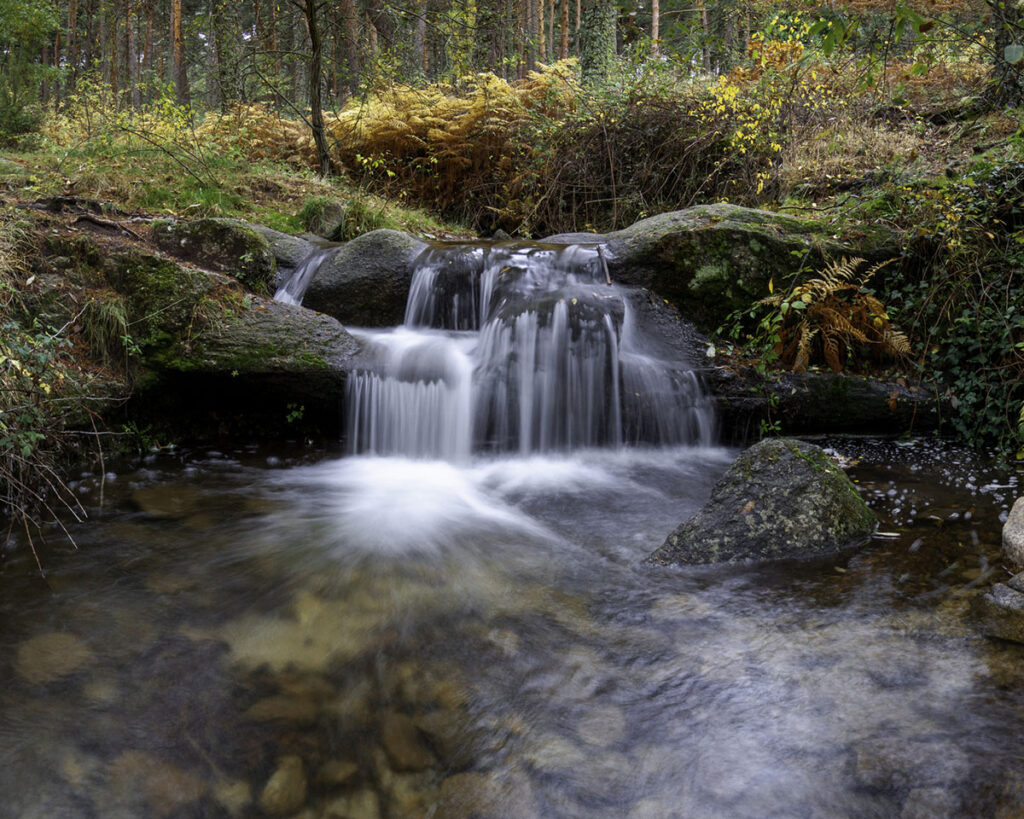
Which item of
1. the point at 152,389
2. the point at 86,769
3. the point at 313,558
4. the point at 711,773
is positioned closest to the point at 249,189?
the point at 152,389

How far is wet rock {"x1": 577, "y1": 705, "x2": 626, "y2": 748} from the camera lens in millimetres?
2463

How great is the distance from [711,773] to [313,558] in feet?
8.16

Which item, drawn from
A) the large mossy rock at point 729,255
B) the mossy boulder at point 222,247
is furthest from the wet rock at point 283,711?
the mossy boulder at point 222,247

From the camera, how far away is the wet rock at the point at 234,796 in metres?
2.19

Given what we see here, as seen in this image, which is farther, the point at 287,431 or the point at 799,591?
the point at 287,431

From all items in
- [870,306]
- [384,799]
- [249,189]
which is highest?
[249,189]

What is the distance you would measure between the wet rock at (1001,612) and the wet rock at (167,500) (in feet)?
14.8

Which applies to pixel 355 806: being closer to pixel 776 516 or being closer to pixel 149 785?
pixel 149 785

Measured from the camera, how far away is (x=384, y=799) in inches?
88.0

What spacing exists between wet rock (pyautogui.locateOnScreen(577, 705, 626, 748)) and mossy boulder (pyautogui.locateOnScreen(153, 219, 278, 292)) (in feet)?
19.6

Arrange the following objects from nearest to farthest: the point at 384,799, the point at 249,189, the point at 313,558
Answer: the point at 384,799 → the point at 313,558 → the point at 249,189

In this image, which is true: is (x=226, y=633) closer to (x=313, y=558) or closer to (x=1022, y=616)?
(x=313, y=558)

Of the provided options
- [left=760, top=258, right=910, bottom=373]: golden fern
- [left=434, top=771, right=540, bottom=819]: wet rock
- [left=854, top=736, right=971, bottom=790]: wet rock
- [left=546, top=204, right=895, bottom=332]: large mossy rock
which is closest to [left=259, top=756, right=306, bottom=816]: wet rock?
[left=434, top=771, right=540, bottom=819]: wet rock

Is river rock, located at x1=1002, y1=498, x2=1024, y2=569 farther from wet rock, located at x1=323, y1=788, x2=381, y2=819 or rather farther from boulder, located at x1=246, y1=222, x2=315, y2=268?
boulder, located at x1=246, y1=222, x2=315, y2=268
